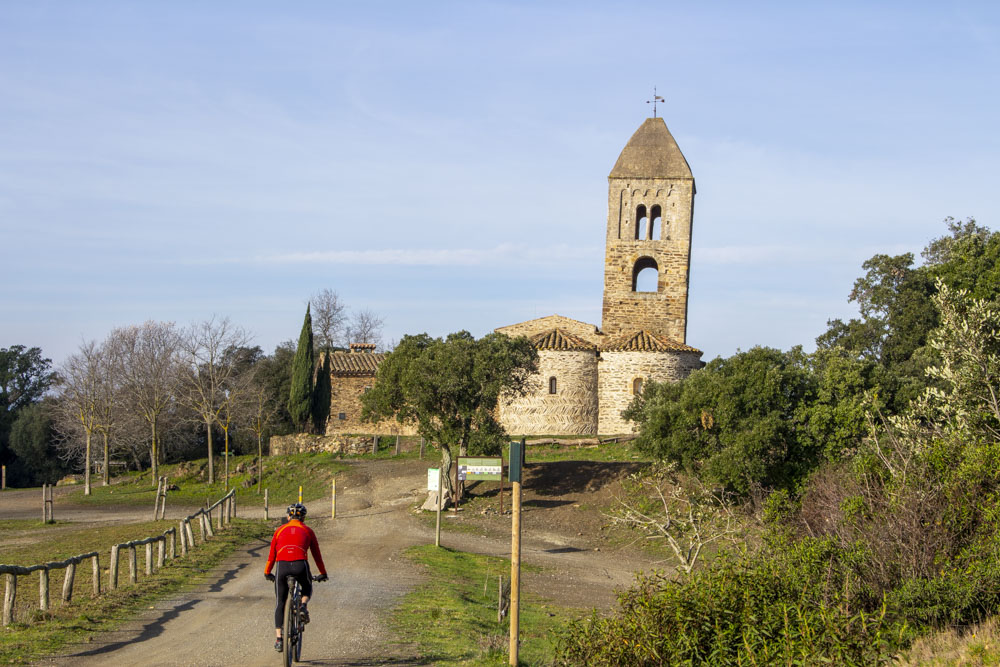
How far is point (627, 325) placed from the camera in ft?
162

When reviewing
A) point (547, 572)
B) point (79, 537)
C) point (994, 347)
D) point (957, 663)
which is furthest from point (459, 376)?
point (957, 663)

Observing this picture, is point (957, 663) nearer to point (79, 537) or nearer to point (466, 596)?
point (466, 596)

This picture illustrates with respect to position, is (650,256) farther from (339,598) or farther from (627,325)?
(339,598)

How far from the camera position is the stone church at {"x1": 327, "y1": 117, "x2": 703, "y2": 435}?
47.2 m

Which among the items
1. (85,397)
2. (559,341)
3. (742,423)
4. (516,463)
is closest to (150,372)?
(85,397)

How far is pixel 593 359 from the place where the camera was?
4769 cm

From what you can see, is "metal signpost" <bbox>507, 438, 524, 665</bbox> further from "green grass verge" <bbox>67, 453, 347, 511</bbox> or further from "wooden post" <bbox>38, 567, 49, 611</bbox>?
"green grass verge" <bbox>67, 453, 347, 511</bbox>

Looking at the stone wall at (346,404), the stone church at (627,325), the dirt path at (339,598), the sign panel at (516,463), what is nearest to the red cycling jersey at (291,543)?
the dirt path at (339,598)

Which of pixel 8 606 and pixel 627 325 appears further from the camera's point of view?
pixel 627 325

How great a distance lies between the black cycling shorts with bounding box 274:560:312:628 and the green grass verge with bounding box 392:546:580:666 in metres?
2.32

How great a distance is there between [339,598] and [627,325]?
111ft

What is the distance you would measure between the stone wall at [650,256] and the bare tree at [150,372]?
77.4ft

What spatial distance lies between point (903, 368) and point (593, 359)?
14.4 metres

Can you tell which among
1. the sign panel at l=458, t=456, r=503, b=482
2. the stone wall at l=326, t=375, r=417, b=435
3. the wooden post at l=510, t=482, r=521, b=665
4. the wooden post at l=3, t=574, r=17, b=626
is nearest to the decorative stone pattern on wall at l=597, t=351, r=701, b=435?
the stone wall at l=326, t=375, r=417, b=435
